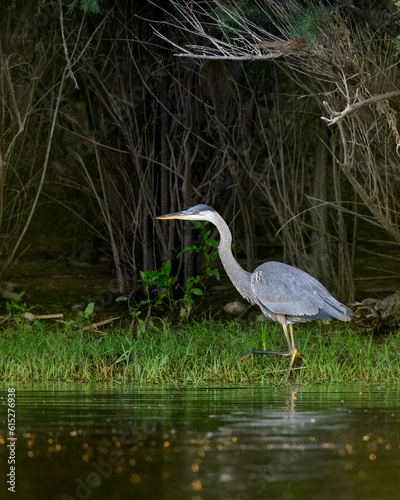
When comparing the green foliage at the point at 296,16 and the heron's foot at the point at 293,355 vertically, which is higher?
the green foliage at the point at 296,16

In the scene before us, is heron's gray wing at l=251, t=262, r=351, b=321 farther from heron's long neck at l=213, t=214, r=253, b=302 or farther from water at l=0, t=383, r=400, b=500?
water at l=0, t=383, r=400, b=500

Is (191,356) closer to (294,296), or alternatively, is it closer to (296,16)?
(294,296)

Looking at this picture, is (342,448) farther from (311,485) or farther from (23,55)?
(23,55)

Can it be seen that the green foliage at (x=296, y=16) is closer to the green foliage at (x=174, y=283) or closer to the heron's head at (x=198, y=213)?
the heron's head at (x=198, y=213)

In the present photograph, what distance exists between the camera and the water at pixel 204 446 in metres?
4.11

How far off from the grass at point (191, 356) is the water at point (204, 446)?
1238mm

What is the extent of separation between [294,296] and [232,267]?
3.49 ft

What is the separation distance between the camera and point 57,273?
13766 mm

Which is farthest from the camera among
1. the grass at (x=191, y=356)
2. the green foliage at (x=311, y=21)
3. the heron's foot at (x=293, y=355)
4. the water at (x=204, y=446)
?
the heron's foot at (x=293, y=355)

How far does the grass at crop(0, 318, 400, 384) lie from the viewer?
884 centimetres

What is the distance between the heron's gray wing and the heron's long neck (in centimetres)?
34

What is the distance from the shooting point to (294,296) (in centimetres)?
939

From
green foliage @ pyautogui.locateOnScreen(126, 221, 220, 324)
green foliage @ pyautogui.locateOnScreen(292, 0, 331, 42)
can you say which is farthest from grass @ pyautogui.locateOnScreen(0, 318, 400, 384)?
green foliage @ pyautogui.locateOnScreen(292, 0, 331, 42)

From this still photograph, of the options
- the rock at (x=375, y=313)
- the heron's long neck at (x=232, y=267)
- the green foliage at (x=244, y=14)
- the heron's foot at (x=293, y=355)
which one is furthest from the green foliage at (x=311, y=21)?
the rock at (x=375, y=313)
